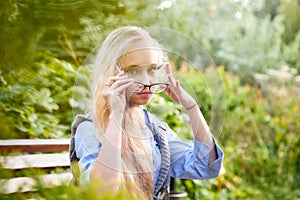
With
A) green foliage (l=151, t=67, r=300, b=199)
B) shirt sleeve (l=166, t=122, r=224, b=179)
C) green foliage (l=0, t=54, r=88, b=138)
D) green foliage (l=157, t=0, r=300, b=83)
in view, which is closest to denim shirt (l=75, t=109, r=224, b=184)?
shirt sleeve (l=166, t=122, r=224, b=179)

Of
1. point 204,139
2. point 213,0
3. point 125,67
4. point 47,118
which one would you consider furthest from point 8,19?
point 213,0

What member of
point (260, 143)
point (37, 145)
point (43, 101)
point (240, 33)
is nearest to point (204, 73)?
point (37, 145)

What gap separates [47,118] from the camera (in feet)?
10.0

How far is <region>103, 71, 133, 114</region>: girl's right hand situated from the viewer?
114 centimetres

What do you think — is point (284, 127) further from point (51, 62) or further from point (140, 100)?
point (140, 100)

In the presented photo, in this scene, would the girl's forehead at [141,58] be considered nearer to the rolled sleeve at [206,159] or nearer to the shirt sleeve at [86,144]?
the shirt sleeve at [86,144]

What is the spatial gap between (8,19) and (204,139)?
0.59 metres

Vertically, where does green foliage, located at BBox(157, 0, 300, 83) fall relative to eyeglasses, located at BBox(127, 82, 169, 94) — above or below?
below

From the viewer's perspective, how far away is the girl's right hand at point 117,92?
114cm

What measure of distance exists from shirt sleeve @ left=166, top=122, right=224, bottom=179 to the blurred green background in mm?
47

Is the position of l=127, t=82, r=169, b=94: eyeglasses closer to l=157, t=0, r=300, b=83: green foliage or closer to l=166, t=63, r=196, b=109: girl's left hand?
l=166, t=63, r=196, b=109: girl's left hand

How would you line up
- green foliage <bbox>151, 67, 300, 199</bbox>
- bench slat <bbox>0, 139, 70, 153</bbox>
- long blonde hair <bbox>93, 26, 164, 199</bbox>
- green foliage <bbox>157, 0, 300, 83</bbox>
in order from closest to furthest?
long blonde hair <bbox>93, 26, 164, 199</bbox>
bench slat <bbox>0, 139, 70, 153</bbox>
green foliage <bbox>151, 67, 300, 199</bbox>
green foliage <bbox>157, 0, 300, 83</bbox>

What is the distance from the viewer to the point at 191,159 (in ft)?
4.87

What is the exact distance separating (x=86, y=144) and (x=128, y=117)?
13cm
